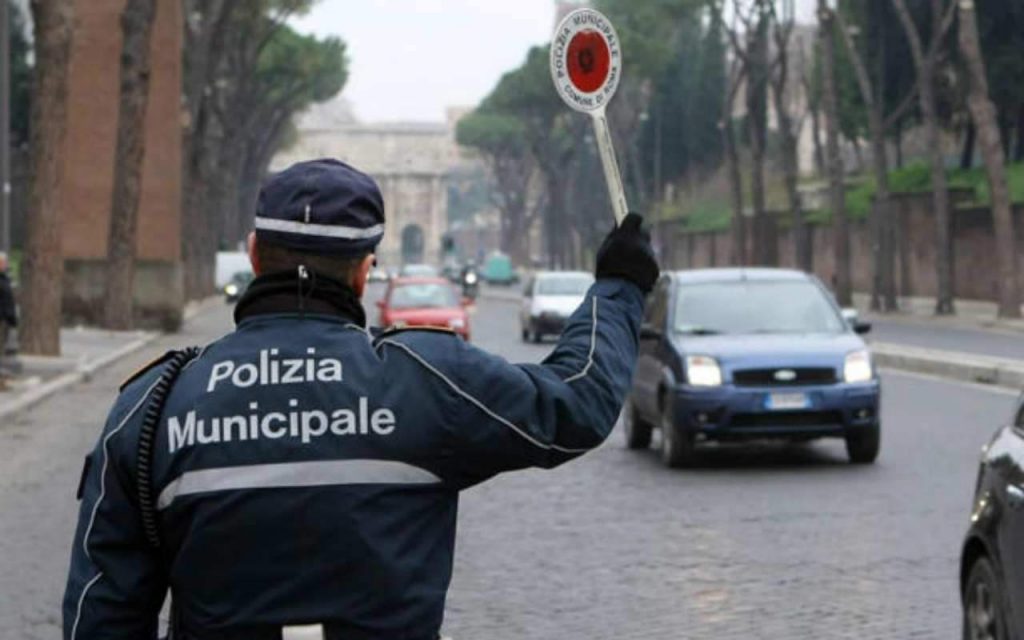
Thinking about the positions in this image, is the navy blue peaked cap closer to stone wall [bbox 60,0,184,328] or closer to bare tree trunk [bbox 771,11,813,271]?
stone wall [bbox 60,0,184,328]

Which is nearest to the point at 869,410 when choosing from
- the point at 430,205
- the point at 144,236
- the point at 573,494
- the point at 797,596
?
the point at 573,494

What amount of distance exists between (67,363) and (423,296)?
34.1ft

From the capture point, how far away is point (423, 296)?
40.4 m

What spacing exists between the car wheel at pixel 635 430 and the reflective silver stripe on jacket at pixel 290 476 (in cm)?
1614

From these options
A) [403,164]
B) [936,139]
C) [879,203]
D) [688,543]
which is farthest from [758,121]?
[403,164]

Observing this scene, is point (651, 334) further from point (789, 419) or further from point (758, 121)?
point (758, 121)

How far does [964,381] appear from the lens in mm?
28234

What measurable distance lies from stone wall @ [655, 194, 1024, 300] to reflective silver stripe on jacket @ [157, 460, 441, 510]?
2175 inches

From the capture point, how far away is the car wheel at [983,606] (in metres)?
7.16

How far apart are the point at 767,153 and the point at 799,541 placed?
105 meters

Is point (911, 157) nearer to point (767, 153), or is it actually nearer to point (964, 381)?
point (767, 153)

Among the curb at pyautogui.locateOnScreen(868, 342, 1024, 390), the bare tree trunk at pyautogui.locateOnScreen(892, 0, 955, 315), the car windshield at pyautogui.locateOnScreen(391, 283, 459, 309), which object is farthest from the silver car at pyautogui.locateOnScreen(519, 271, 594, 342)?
the curb at pyautogui.locateOnScreen(868, 342, 1024, 390)

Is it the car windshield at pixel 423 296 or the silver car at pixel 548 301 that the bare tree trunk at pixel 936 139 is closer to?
the silver car at pixel 548 301

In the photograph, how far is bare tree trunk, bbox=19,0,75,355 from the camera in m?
29.6
